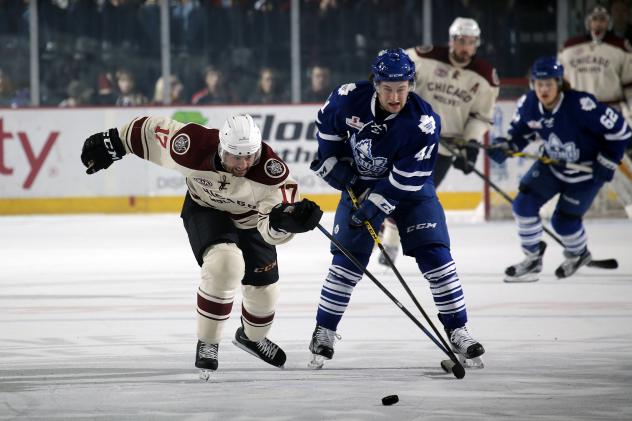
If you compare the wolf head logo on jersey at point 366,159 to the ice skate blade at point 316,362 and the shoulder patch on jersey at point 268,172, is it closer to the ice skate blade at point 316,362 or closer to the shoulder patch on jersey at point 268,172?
the shoulder patch on jersey at point 268,172

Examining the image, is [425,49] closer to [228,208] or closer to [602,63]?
[602,63]

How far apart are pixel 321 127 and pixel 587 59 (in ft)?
15.9

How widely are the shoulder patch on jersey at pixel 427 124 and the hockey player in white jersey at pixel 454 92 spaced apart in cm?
274

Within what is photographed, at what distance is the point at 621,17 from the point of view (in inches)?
379

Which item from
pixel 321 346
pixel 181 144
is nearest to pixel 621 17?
pixel 321 346

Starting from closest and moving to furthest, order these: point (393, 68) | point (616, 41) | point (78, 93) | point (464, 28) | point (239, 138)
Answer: point (239, 138) < point (393, 68) < point (464, 28) < point (616, 41) < point (78, 93)

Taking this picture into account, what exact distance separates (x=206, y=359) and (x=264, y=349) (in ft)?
1.11

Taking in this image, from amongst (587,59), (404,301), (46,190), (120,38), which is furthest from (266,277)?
(120,38)

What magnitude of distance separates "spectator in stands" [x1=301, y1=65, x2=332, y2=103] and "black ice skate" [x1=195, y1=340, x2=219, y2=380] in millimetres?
6728

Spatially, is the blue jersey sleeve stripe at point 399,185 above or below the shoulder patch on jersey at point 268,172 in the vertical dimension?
below

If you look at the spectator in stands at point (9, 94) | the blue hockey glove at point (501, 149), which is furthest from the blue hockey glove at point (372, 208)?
the spectator in stands at point (9, 94)

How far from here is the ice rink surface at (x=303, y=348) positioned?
3.69 m

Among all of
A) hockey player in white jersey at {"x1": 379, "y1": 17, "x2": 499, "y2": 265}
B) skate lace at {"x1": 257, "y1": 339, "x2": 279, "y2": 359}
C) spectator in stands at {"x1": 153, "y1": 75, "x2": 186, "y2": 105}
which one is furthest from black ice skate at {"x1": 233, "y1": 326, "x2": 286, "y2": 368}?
spectator in stands at {"x1": 153, "y1": 75, "x2": 186, "y2": 105}

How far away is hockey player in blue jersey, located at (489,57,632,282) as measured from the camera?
20.7ft
